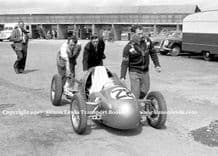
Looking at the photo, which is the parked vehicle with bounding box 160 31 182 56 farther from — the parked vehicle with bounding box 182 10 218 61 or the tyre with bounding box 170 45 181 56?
the parked vehicle with bounding box 182 10 218 61

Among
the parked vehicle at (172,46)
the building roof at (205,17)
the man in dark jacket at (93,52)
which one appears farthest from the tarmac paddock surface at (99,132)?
the parked vehicle at (172,46)

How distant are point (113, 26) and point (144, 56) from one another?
61.8 m

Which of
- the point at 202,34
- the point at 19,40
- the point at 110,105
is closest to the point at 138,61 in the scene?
the point at 110,105

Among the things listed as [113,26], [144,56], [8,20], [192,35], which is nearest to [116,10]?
[113,26]

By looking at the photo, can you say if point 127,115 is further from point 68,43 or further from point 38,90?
point 38,90

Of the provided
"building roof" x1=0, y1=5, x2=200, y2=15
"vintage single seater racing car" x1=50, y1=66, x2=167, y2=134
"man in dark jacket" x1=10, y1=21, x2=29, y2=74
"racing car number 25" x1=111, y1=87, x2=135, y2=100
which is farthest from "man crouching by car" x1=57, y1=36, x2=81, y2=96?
"building roof" x1=0, y1=5, x2=200, y2=15

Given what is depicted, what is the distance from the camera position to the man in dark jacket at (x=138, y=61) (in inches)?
267

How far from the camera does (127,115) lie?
578 cm

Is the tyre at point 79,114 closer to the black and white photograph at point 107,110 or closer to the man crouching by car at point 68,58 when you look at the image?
the black and white photograph at point 107,110

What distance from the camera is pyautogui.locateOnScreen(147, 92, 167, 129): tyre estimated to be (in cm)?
625

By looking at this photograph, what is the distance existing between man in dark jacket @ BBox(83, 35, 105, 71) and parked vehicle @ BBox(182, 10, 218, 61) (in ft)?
44.8

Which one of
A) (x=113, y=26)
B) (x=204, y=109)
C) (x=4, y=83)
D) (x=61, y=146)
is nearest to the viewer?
(x=61, y=146)

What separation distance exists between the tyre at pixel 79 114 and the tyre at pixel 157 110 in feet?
4.44

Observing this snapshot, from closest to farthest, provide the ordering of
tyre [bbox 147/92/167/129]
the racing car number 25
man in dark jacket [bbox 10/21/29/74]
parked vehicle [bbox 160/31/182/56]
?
the racing car number 25 < tyre [bbox 147/92/167/129] < man in dark jacket [bbox 10/21/29/74] < parked vehicle [bbox 160/31/182/56]
